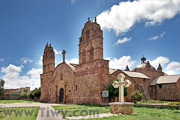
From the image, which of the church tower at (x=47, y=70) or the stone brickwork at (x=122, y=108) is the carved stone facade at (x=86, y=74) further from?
the stone brickwork at (x=122, y=108)

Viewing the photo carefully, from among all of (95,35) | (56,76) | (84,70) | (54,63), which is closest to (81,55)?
(84,70)

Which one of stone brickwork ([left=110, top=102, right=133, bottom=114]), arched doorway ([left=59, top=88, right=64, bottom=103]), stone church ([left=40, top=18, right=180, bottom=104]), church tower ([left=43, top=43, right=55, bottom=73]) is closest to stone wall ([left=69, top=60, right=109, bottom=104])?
stone church ([left=40, top=18, right=180, bottom=104])

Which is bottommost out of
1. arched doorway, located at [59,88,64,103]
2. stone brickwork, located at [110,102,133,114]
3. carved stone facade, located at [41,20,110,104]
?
arched doorway, located at [59,88,64,103]

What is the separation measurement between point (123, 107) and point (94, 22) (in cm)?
1741

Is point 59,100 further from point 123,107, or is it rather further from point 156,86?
point 123,107

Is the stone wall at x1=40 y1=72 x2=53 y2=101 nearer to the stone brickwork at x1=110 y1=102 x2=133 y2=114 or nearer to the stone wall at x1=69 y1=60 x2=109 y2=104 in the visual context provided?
the stone wall at x1=69 y1=60 x2=109 y2=104

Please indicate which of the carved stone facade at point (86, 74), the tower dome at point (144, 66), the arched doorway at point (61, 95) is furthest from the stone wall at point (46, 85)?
the tower dome at point (144, 66)

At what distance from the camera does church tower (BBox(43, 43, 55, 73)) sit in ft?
140

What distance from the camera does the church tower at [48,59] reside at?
4260 centimetres

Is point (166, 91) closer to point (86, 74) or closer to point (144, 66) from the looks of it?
point (144, 66)

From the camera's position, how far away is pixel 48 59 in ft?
143

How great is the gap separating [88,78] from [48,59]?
18010 millimetres

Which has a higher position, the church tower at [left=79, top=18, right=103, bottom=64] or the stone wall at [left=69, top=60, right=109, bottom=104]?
the church tower at [left=79, top=18, right=103, bottom=64]

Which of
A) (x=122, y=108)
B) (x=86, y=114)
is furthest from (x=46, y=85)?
(x=122, y=108)
